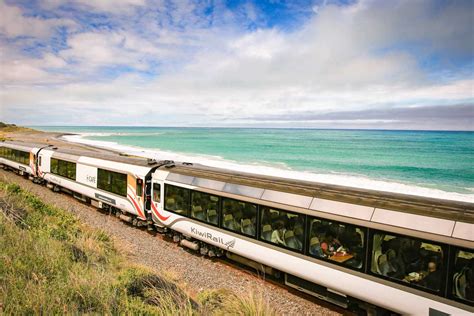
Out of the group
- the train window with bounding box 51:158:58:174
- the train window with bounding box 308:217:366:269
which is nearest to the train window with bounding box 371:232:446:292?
the train window with bounding box 308:217:366:269

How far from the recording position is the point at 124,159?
1485 centimetres

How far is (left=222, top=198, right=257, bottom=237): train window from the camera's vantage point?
9.02 m

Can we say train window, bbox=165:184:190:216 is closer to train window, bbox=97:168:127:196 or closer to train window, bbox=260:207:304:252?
train window, bbox=97:168:127:196

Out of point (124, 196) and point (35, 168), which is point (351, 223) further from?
point (35, 168)

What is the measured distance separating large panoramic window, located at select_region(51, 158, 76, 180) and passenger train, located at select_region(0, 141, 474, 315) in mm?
7546

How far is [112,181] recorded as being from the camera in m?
15.0

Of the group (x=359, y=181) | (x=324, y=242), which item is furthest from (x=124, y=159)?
(x=359, y=181)

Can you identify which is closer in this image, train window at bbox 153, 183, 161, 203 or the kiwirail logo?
the kiwirail logo

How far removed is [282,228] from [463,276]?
3.95m

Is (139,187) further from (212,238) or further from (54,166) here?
(54,166)

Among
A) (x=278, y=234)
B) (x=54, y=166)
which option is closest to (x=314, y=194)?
(x=278, y=234)

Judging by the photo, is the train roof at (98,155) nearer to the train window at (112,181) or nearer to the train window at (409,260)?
the train window at (112,181)

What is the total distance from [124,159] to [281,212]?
30.3ft

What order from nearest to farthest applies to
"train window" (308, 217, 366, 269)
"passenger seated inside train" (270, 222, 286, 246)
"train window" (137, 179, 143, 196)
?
"train window" (308, 217, 366, 269), "passenger seated inside train" (270, 222, 286, 246), "train window" (137, 179, 143, 196)
